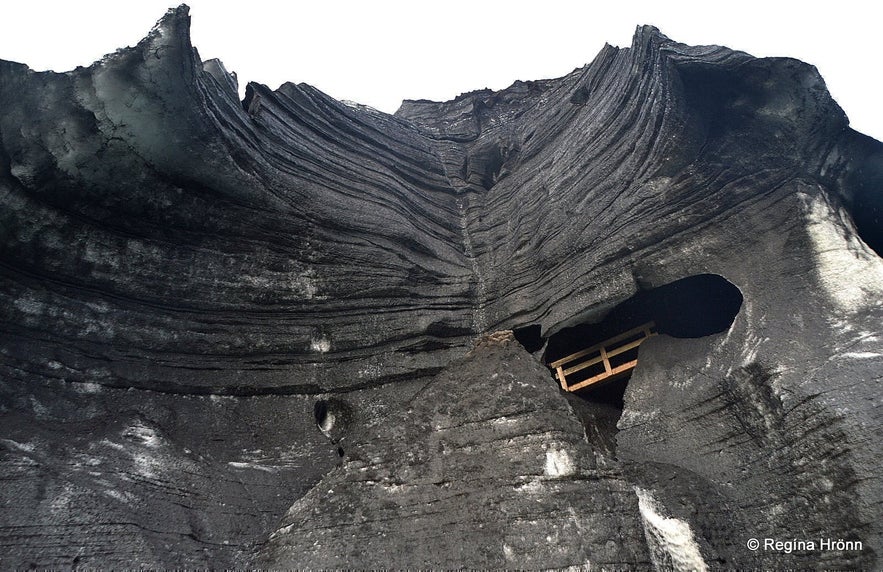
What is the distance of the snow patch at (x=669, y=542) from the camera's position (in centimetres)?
524

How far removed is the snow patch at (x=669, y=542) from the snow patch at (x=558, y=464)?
70 centimetres

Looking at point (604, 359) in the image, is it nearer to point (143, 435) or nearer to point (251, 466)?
point (251, 466)

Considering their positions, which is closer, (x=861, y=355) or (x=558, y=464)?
(x=861, y=355)

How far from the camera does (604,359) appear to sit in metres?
7.91

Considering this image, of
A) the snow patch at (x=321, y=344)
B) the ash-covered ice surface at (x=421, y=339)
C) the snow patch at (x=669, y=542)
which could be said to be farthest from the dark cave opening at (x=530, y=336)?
the snow patch at (x=669, y=542)

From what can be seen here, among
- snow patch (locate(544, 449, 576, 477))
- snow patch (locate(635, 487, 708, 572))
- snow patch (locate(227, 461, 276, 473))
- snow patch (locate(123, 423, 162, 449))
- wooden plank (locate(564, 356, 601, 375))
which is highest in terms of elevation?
wooden plank (locate(564, 356, 601, 375))

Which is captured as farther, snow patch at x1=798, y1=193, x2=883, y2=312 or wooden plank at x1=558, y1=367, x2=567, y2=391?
wooden plank at x1=558, y1=367, x2=567, y2=391

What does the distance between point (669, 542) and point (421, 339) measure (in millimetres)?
3787

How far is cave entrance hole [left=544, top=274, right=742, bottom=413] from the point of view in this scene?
7.50m

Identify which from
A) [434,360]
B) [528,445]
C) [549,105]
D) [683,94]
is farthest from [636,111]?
[528,445]

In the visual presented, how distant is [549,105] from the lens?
12578 mm

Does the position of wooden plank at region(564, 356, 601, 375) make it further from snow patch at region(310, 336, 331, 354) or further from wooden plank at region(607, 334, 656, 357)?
snow patch at region(310, 336, 331, 354)

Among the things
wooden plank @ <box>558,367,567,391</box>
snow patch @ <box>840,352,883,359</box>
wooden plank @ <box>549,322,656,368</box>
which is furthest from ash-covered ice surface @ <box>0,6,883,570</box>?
wooden plank @ <box>558,367,567,391</box>


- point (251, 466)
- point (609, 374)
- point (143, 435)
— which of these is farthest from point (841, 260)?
point (143, 435)
